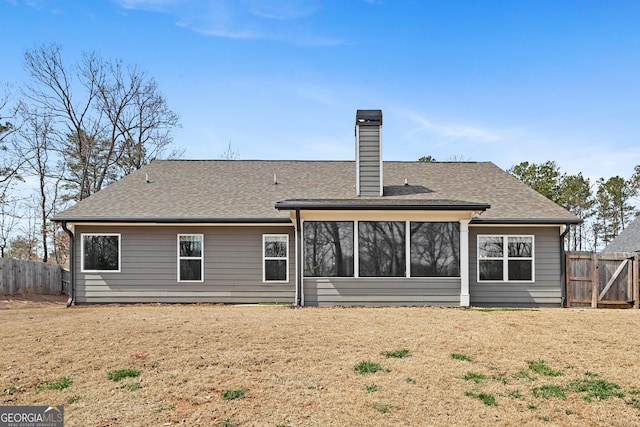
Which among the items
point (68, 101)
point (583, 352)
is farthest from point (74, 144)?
point (583, 352)

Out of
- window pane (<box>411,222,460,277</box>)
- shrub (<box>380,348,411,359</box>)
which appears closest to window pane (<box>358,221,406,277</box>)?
window pane (<box>411,222,460,277</box>)

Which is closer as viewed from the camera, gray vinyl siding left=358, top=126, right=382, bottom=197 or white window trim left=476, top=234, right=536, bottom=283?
white window trim left=476, top=234, right=536, bottom=283

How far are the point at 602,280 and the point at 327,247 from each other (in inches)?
317

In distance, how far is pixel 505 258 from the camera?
12.7 metres

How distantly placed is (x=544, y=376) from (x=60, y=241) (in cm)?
2717

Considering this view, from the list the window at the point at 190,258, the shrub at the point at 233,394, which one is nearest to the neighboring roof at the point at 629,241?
the window at the point at 190,258

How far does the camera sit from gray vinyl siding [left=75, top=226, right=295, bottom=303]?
1277 centimetres

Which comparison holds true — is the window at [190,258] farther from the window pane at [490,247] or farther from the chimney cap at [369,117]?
the window pane at [490,247]

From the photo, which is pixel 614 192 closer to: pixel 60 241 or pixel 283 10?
pixel 283 10

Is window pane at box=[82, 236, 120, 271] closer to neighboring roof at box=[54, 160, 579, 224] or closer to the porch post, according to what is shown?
neighboring roof at box=[54, 160, 579, 224]

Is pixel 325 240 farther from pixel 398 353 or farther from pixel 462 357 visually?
pixel 462 357

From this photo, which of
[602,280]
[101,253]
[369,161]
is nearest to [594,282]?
[602,280]

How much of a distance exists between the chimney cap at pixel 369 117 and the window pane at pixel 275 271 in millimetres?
4833

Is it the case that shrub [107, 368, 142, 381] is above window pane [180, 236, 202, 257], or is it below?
below
